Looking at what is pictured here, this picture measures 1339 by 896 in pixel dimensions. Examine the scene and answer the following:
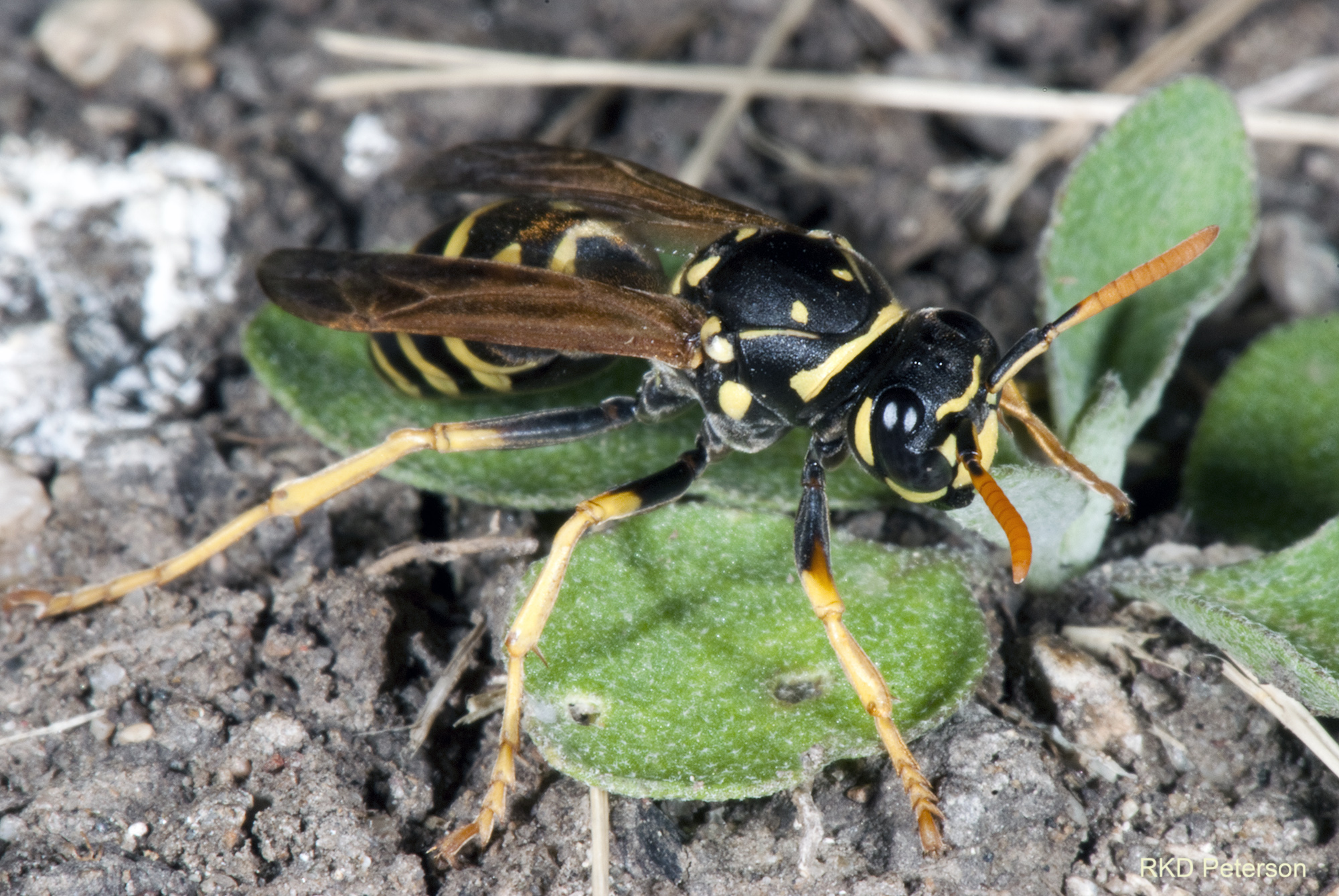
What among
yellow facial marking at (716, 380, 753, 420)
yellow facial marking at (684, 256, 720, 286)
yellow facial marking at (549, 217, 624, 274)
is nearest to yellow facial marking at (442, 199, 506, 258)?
yellow facial marking at (549, 217, 624, 274)

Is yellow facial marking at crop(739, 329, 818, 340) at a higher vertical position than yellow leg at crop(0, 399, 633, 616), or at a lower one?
higher

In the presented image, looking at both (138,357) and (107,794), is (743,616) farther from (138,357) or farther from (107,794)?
(138,357)

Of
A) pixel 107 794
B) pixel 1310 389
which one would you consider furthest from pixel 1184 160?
pixel 107 794

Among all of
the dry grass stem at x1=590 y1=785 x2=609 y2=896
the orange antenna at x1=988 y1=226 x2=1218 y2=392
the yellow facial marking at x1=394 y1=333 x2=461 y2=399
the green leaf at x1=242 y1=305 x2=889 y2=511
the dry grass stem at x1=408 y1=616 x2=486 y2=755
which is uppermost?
the orange antenna at x1=988 y1=226 x2=1218 y2=392

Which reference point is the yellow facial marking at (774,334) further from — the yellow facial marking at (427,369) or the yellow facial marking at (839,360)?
the yellow facial marking at (427,369)

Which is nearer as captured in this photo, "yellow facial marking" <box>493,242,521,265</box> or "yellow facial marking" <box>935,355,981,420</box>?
"yellow facial marking" <box>935,355,981,420</box>

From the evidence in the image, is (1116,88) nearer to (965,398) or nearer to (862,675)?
(965,398)

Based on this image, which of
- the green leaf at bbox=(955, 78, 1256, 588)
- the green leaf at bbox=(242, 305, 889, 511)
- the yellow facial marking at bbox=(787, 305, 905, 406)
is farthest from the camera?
the green leaf at bbox=(955, 78, 1256, 588)

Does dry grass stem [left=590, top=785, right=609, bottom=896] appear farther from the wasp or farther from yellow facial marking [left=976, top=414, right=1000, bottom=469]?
yellow facial marking [left=976, top=414, right=1000, bottom=469]

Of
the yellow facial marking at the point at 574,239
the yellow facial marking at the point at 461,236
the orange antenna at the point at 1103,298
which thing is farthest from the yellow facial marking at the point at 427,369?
the orange antenna at the point at 1103,298
